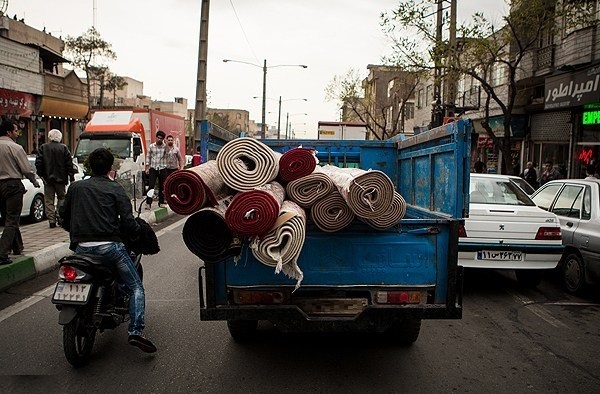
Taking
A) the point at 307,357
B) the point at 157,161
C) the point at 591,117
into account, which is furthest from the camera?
the point at 591,117

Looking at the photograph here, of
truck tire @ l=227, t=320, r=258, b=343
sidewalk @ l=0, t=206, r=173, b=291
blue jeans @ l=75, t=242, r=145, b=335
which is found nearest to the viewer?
blue jeans @ l=75, t=242, r=145, b=335

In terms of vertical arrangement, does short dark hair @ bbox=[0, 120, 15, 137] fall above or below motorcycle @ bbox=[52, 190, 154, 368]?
above

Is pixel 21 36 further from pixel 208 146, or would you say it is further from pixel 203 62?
pixel 208 146

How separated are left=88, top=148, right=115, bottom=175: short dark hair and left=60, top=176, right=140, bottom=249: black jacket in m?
0.06

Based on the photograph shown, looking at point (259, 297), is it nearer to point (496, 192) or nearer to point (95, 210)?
point (95, 210)

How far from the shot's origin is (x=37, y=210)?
477 inches

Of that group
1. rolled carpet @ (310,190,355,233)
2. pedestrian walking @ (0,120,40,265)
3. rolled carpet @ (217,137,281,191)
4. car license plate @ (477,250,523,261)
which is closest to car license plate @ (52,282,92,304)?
rolled carpet @ (217,137,281,191)

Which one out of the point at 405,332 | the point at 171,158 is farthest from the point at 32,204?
the point at 405,332

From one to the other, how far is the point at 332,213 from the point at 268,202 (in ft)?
2.08

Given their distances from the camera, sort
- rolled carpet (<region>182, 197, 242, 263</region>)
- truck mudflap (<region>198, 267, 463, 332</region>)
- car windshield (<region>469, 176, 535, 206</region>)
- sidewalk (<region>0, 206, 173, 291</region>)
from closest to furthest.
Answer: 1. rolled carpet (<region>182, 197, 242, 263</region>)
2. truck mudflap (<region>198, 267, 463, 332</region>)
3. sidewalk (<region>0, 206, 173, 291</region>)
4. car windshield (<region>469, 176, 535, 206</region>)

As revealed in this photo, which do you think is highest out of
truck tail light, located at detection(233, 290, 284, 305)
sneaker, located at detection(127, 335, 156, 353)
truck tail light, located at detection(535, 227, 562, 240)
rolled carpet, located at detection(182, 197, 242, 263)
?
rolled carpet, located at detection(182, 197, 242, 263)

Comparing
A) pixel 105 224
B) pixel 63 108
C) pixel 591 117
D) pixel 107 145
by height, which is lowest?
pixel 105 224

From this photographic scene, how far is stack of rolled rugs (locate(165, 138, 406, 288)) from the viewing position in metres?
3.36

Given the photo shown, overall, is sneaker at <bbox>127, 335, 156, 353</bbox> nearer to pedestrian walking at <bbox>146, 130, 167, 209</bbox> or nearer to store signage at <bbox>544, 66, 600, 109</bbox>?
pedestrian walking at <bbox>146, 130, 167, 209</bbox>
